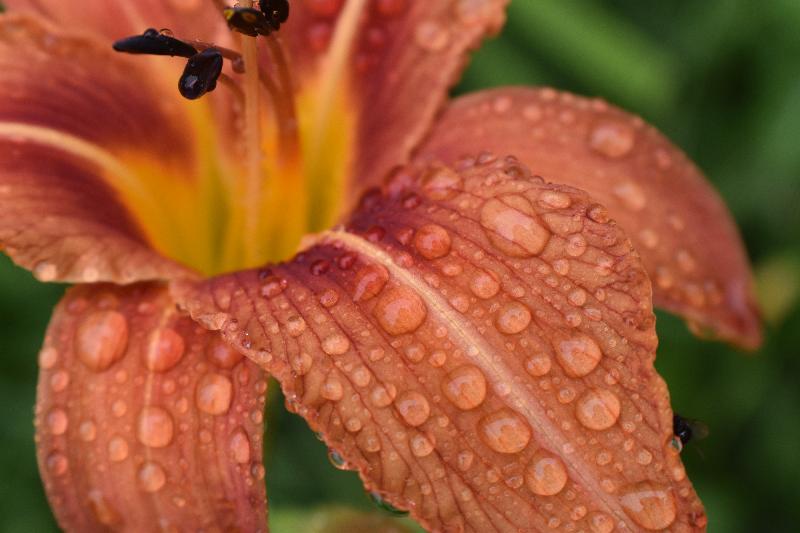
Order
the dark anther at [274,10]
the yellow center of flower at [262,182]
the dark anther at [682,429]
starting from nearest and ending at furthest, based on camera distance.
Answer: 1. the dark anther at [682,429]
2. the dark anther at [274,10]
3. the yellow center of flower at [262,182]

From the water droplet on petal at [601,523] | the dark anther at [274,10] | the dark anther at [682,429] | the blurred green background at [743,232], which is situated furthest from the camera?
the blurred green background at [743,232]

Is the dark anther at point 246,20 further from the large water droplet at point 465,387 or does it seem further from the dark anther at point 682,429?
the dark anther at point 682,429

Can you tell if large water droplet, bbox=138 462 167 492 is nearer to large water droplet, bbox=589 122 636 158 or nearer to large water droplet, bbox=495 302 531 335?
large water droplet, bbox=495 302 531 335

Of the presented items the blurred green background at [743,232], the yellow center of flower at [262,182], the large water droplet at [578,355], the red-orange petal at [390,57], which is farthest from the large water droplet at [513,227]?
the blurred green background at [743,232]

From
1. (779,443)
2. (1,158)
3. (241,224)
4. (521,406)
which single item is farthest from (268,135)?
(779,443)

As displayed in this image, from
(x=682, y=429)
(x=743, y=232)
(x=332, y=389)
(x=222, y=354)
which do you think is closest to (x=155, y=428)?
A: (x=222, y=354)
